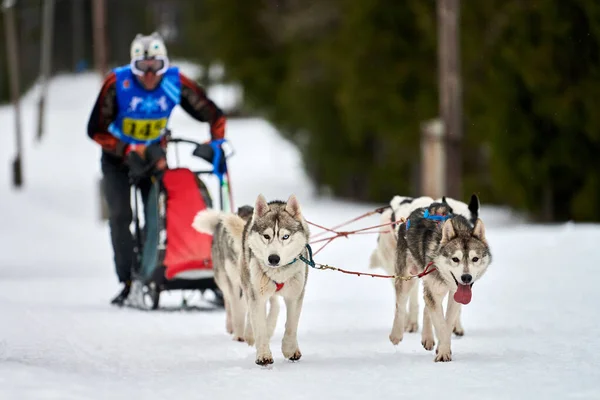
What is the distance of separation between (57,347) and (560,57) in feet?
37.1

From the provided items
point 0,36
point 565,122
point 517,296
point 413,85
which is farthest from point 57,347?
point 0,36

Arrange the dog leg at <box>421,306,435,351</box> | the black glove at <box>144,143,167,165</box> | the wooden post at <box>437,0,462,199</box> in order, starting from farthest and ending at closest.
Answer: the wooden post at <box>437,0,462,199</box> → the black glove at <box>144,143,167,165</box> → the dog leg at <box>421,306,435,351</box>

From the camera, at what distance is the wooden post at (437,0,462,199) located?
1412 cm

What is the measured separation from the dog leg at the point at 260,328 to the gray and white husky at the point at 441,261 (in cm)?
85

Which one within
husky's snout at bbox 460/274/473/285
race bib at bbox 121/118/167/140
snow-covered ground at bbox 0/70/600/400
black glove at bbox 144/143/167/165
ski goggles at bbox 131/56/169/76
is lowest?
snow-covered ground at bbox 0/70/600/400

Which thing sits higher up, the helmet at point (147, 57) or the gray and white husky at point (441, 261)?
the helmet at point (147, 57)

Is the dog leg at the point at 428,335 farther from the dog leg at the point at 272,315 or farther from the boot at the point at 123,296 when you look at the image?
the boot at the point at 123,296

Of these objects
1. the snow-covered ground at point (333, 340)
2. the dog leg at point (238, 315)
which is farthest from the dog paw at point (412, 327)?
the dog leg at point (238, 315)

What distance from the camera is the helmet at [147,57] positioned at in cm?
852

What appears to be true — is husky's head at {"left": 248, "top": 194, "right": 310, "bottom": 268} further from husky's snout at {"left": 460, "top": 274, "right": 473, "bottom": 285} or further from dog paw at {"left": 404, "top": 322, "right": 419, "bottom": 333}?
dog paw at {"left": 404, "top": 322, "right": 419, "bottom": 333}

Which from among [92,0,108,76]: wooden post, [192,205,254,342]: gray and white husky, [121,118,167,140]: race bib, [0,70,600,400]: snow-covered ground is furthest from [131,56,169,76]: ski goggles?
[92,0,108,76]: wooden post

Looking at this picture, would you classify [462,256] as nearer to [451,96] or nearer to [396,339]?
[396,339]

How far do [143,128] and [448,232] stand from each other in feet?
12.0

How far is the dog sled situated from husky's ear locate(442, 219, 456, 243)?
2696mm
